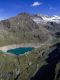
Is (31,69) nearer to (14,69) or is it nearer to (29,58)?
(14,69)

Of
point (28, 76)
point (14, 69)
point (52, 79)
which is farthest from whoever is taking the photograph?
point (14, 69)

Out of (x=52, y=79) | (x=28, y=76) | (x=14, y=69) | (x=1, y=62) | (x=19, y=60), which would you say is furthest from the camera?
(x=19, y=60)

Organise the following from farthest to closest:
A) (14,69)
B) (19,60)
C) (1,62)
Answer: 1. (19,60)
2. (1,62)
3. (14,69)

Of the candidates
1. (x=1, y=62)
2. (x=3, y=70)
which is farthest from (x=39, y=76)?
(x=1, y=62)

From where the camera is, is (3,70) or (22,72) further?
(3,70)

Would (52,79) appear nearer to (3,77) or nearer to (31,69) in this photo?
(31,69)

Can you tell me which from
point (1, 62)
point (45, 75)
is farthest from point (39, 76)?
point (1, 62)

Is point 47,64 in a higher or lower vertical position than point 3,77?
higher

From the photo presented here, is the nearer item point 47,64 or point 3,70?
point 47,64

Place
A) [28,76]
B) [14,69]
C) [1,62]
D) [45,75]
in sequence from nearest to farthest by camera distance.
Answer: [45,75], [28,76], [14,69], [1,62]
